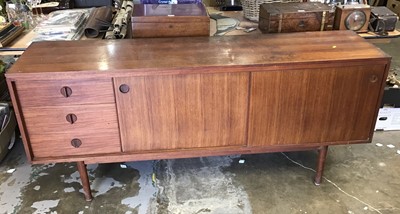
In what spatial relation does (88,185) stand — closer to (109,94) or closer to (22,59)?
(109,94)

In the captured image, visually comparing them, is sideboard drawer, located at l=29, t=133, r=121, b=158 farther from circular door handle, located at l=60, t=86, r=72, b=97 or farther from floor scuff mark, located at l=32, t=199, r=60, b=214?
floor scuff mark, located at l=32, t=199, r=60, b=214

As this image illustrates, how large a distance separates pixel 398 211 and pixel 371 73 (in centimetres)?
69

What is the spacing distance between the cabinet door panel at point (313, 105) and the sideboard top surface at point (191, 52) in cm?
8

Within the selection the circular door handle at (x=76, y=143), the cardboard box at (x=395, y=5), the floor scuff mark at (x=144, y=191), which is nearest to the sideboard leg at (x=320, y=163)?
the floor scuff mark at (x=144, y=191)

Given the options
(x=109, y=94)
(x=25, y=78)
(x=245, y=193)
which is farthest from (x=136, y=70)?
(x=245, y=193)

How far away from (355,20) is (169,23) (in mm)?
955

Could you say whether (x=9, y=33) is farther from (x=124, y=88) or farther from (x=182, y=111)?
(x=182, y=111)

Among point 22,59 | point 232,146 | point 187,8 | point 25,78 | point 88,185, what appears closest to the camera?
point 25,78

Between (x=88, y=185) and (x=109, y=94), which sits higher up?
(x=109, y=94)

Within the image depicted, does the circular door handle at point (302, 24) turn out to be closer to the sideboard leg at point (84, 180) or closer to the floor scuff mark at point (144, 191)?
the floor scuff mark at point (144, 191)

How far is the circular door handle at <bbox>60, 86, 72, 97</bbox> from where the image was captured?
143 centimetres

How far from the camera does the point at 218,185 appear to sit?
75.0 inches

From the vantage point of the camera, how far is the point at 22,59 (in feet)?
4.97

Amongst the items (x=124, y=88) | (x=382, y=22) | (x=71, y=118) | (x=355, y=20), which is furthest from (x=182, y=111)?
(x=382, y=22)
